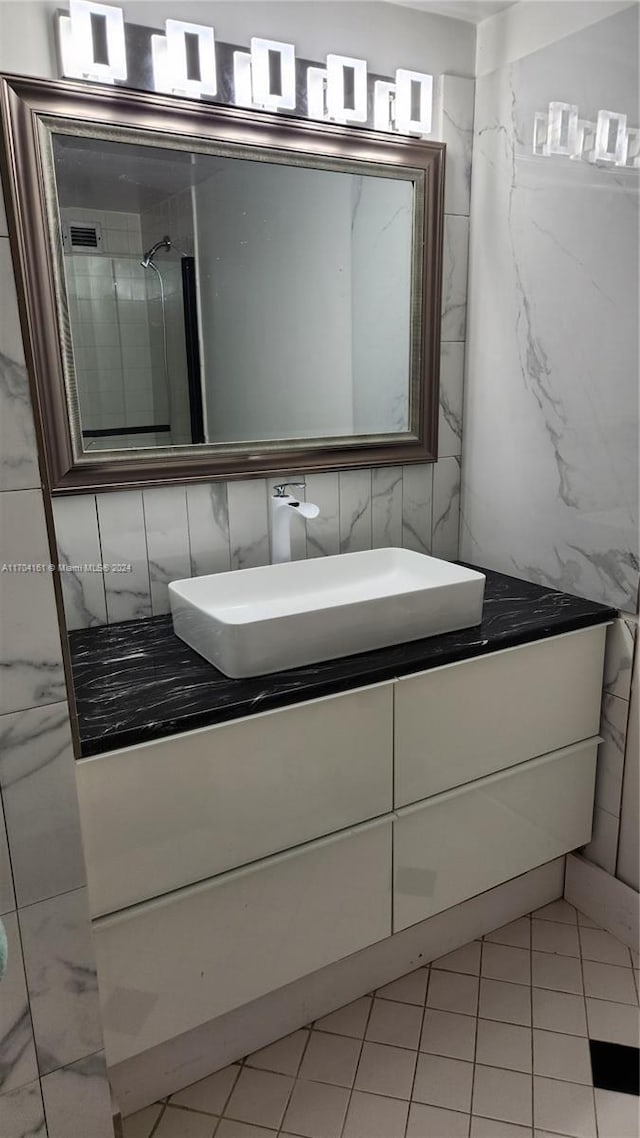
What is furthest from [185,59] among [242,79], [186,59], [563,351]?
[563,351]

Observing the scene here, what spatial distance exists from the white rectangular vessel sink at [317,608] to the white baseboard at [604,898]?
829 mm

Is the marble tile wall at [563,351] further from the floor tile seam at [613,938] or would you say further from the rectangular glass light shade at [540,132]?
the floor tile seam at [613,938]

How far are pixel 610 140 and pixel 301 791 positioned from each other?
58.9 inches

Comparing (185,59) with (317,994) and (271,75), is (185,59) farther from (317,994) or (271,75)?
(317,994)

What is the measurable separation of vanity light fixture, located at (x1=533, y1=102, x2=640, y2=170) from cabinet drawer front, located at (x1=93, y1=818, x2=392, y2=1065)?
1482 mm

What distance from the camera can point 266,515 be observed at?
1918mm

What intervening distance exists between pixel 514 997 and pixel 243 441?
145 centimetres

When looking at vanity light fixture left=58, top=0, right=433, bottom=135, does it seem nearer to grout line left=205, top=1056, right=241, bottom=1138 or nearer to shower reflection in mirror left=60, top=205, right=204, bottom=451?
shower reflection in mirror left=60, top=205, right=204, bottom=451

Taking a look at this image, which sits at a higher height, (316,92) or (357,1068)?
(316,92)

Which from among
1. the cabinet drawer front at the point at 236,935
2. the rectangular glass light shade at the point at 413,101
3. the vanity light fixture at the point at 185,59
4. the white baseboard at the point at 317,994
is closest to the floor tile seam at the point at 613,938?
the white baseboard at the point at 317,994

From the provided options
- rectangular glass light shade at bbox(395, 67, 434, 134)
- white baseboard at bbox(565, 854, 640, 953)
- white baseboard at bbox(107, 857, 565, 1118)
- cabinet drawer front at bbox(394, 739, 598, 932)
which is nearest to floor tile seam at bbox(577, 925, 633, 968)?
white baseboard at bbox(565, 854, 640, 953)

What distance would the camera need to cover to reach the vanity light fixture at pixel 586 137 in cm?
161

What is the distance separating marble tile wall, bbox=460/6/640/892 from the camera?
168cm

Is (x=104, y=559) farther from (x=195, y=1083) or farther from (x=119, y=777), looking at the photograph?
(x=195, y=1083)
